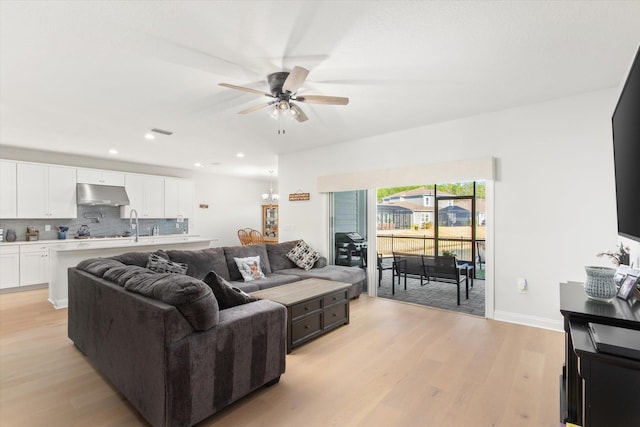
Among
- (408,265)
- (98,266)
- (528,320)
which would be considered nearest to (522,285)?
(528,320)

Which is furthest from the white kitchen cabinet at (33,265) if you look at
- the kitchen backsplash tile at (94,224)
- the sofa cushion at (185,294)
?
the sofa cushion at (185,294)

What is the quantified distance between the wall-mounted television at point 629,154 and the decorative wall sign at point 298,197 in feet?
14.4

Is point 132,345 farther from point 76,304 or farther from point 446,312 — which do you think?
point 446,312

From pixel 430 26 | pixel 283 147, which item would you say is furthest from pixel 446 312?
pixel 283 147

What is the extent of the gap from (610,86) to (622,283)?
2280 millimetres

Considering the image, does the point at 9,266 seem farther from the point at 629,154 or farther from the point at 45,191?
the point at 629,154

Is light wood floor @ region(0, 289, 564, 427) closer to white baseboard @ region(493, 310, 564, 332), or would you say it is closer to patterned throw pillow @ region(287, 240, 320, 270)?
white baseboard @ region(493, 310, 564, 332)

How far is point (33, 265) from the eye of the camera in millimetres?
5578

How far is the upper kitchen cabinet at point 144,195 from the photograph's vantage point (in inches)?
272

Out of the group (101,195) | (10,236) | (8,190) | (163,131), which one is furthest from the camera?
(101,195)

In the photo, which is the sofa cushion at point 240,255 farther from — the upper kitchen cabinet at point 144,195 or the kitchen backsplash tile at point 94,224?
the kitchen backsplash tile at point 94,224

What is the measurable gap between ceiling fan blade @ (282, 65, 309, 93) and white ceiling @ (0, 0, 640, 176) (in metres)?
0.22

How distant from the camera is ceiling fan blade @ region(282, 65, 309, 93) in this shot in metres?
2.26

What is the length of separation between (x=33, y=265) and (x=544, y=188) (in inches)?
325
